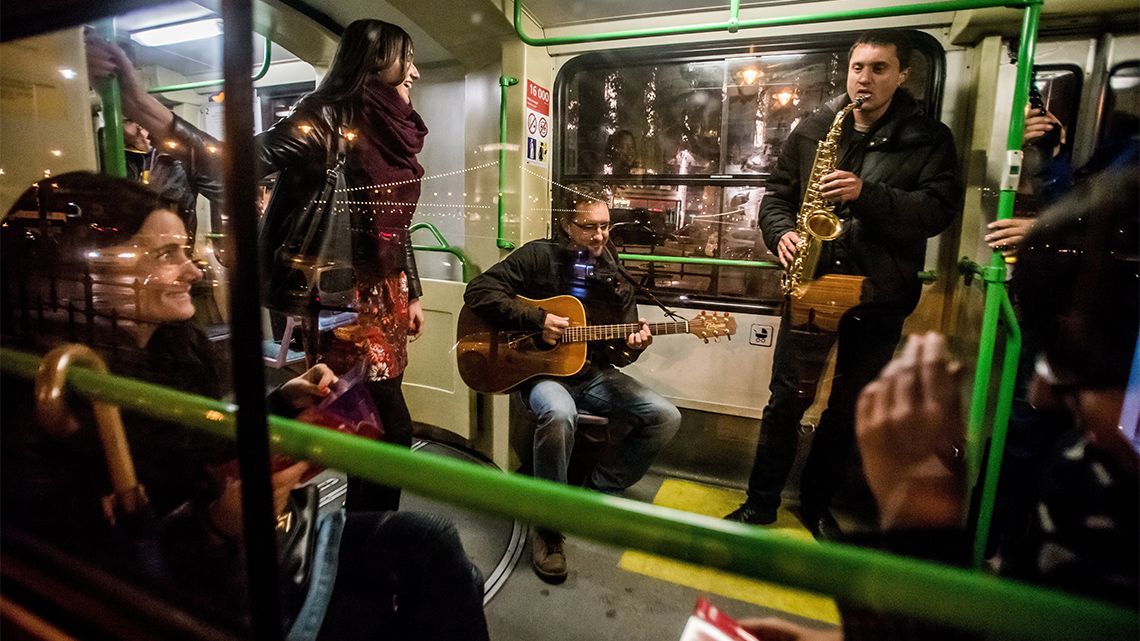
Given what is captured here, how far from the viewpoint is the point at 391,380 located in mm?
2061

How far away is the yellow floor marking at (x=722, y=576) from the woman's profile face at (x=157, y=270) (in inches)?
56.0

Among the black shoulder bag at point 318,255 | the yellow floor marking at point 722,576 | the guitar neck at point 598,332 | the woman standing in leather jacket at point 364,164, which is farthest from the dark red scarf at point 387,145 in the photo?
the yellow floor marking at point 722,576

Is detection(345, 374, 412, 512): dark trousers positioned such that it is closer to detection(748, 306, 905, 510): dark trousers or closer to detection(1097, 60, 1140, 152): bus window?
detection(748, 306, 905, 510): dark trousers

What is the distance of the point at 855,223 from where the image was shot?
2246mm

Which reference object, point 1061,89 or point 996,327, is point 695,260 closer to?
point 996,327

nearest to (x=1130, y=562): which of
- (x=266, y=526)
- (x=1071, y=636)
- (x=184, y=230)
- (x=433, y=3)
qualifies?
(x=1071, y=636)

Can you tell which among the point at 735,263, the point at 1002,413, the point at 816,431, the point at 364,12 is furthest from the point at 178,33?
the point at 1002,413

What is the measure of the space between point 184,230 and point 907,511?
1.64 metres

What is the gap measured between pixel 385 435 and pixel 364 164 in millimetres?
1042

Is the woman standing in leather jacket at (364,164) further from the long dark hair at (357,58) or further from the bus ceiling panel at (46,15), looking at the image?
the bus ceiling panel at (46,15)

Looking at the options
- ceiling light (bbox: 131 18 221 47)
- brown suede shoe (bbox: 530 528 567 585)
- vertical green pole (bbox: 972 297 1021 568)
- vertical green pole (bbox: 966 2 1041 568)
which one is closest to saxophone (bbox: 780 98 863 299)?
vertical green pole (bbox: 966 2 1041 568)

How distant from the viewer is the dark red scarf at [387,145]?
1.94 metres

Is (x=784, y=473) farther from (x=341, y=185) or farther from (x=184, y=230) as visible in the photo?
(x=184, y=230)

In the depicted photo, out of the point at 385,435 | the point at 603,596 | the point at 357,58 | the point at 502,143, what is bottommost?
the point at 603,596
